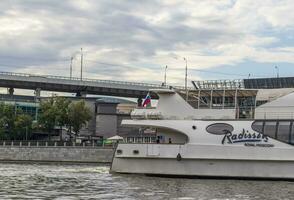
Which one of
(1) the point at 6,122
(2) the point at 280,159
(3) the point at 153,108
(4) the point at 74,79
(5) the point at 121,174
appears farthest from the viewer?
(4) the point at 74,79

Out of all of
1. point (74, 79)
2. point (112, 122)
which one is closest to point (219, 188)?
point (112, 122)

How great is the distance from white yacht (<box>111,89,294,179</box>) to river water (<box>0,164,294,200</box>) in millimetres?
1537

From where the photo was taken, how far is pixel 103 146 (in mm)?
84375

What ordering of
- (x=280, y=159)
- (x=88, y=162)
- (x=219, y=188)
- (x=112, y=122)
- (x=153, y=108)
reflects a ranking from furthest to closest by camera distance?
(x=112, y=122), (x=88, y=162), (x=153, y=108), (x=280, y=159), (x=219, y=188)

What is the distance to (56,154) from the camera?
84.1 meters

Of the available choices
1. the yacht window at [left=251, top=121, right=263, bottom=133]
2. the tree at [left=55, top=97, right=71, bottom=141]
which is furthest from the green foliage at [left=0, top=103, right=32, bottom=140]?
the yacht window at [left=251, top=121, right=263, bottom=133]

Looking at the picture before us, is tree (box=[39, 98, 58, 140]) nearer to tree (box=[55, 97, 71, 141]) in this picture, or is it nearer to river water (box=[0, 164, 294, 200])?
tree (box=[55, 97, 71, 141])

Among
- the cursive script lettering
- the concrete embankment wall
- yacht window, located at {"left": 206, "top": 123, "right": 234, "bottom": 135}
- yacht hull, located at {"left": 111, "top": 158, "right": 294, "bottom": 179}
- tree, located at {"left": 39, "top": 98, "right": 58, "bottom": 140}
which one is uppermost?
tree, located at {"left": 39, "top": 98, "right": 58, "bottom": 140}

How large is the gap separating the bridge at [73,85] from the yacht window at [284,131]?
99.0 m

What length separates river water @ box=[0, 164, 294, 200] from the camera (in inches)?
1170

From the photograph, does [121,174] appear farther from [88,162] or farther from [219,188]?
[88,162]

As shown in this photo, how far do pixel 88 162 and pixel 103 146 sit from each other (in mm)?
3904

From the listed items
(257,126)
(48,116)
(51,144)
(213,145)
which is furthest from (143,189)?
(48,116)

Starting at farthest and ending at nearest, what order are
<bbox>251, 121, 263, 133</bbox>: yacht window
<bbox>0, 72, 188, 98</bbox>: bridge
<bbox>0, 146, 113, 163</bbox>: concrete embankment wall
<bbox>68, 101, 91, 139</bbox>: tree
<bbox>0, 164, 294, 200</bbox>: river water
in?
<bbox>0, 72, 188, 98</bbox>: bridge < <bbox>68, 101, 91, 139</bbox>: tree < <bbox>0, 146, 113, 163</bbox>: concrete embankment wall < <bbox>251, 121, 263, 133</bbox>: yacht window < <bbox>0, 164, 294, 200</bbox>: river water
